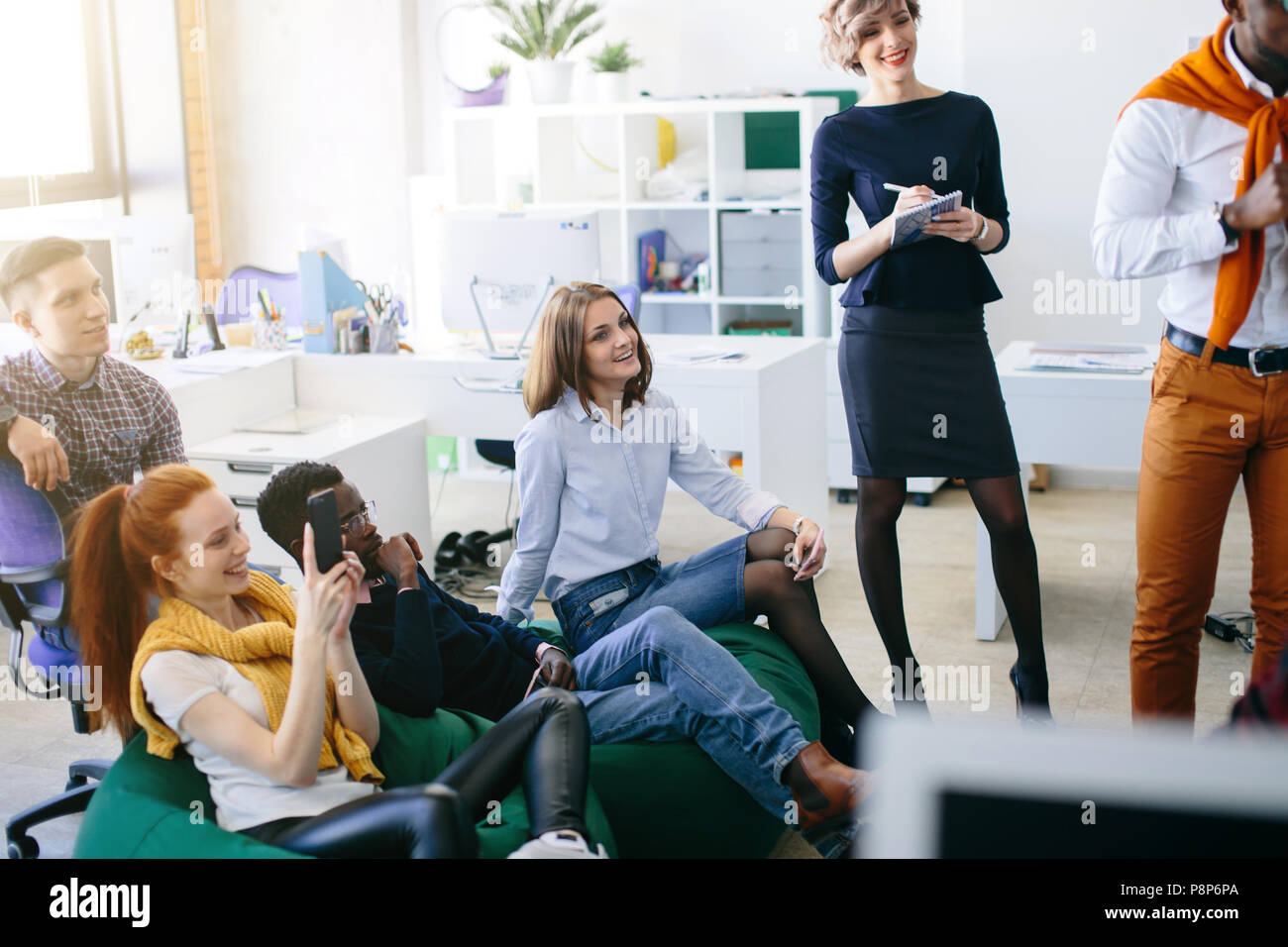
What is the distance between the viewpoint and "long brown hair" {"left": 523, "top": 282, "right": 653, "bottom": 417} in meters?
2.55

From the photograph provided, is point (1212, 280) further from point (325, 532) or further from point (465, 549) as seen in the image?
point (465, 549)

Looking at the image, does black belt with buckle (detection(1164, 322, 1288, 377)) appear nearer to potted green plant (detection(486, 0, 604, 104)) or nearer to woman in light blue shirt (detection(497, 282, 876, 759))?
woman in light blue shirt (detection(497, 282, 876, 759))

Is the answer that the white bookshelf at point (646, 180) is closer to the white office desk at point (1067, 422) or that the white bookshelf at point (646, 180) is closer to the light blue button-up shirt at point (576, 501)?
the white office desk at point (1067, 422)

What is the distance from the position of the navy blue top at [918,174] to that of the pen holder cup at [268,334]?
228cm

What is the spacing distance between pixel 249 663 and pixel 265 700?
0.25 feet

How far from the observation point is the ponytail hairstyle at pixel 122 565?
71.8 inches

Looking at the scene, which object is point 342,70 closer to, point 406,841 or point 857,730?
point 857,730

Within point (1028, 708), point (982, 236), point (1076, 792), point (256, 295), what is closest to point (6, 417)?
point (982, 236)

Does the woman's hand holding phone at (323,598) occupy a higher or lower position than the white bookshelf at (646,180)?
lower

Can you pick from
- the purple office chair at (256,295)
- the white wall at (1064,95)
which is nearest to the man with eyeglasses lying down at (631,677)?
the purple office chair at (256,295)

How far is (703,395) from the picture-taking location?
3.86 metres

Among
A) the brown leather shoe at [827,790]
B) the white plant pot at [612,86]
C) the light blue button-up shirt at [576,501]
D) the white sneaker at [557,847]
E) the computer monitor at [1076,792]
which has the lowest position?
the brown leather shoe at [827,790]
